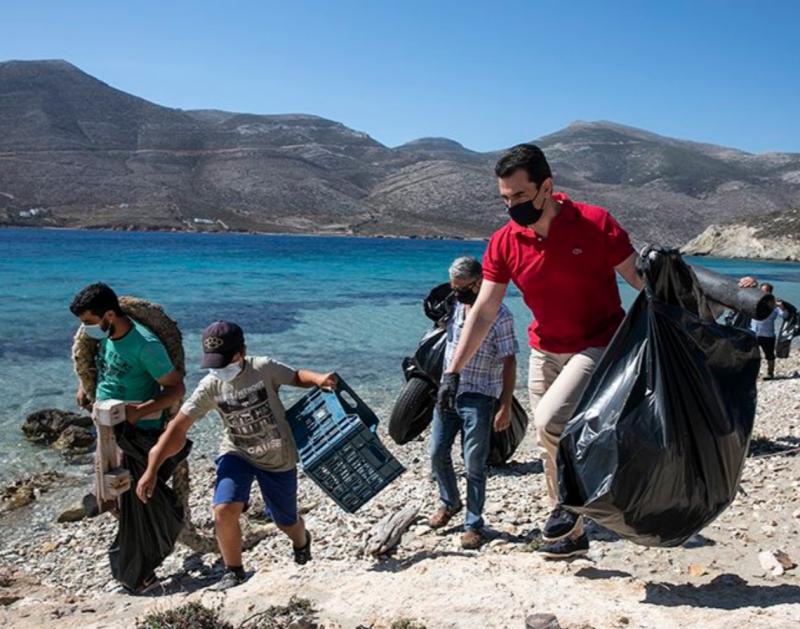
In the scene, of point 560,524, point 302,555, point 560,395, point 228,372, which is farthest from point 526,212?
point 302,555

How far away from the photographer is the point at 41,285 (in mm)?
34938

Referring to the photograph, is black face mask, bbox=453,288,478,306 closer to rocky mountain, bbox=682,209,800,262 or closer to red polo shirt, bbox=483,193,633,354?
red polo shirt, bbox=483,193,633,354

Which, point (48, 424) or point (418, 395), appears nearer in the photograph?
point (418, 395)

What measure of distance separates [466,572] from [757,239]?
87377mm

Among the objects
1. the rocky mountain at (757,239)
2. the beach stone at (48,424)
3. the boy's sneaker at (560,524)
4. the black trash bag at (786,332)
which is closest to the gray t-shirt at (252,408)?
the boy's sneaker at (560,524)

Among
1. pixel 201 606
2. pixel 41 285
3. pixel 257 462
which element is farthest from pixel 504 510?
pixel 41 285

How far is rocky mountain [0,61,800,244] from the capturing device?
10969cm

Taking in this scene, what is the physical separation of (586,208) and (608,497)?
1515mm

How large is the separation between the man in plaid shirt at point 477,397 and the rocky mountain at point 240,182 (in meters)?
99.9

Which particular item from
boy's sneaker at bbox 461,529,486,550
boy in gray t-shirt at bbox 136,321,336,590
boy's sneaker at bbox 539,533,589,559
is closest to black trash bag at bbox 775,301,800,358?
boy's sneaker at bbox 461,529,486,550

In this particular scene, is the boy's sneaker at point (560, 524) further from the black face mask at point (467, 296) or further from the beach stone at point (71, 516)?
the beach stone at point (71, 516)

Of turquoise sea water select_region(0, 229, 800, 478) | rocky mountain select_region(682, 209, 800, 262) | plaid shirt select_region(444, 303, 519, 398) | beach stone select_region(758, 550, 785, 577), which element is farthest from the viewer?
rocky mountain select_region(682, 209, 800, 262)

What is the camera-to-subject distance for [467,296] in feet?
17.3

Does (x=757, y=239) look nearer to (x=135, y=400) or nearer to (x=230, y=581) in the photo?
(x=135, y=400)
